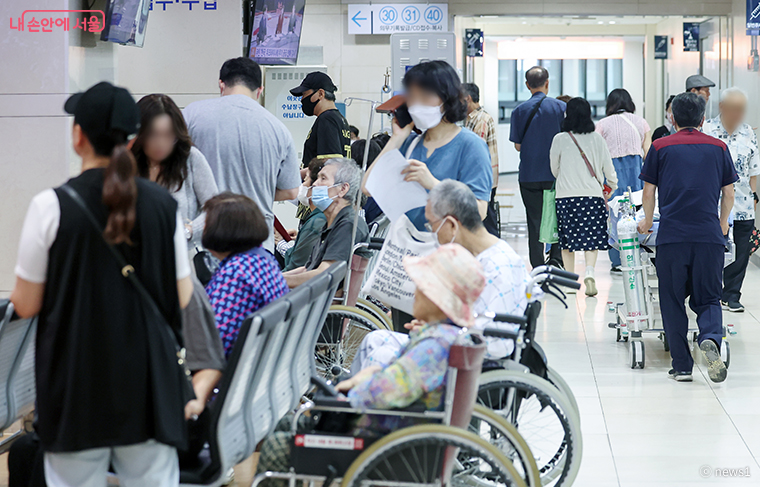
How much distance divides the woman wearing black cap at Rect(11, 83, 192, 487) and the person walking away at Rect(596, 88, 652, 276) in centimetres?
685

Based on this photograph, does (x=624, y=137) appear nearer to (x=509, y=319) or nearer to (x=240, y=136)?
(x=240, y=136)

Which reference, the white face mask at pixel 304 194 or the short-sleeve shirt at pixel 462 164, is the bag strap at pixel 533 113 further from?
the short-sleeve shirt at pixel 462 164

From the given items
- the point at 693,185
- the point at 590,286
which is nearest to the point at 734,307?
the point at 590,286

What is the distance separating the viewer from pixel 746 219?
Answer: 656 centimetres

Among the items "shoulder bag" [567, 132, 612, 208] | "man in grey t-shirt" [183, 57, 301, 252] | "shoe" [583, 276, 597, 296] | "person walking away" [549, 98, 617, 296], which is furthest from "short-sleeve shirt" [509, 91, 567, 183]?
"man in grey t-shirt" [183, 57, 301, 252]

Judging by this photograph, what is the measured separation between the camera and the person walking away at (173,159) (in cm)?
317

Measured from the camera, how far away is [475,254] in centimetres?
314

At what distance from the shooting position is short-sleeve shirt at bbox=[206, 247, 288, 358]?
9.04ft

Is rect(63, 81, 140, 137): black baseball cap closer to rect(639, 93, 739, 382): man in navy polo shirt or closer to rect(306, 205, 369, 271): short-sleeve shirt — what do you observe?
rect(306, 205, 369, 271): short-sleeve shirt

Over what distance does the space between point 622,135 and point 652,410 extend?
14.2ft

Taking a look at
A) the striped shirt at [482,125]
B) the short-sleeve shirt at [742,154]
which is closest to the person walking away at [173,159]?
the short-sleeve shirt at [742,154]

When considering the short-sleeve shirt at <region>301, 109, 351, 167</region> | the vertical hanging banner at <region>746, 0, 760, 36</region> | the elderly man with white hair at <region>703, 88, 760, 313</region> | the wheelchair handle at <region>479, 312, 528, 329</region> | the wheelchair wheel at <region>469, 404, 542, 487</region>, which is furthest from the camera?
the vertical hanging banner at <region>746, 0, 760, 36</region>

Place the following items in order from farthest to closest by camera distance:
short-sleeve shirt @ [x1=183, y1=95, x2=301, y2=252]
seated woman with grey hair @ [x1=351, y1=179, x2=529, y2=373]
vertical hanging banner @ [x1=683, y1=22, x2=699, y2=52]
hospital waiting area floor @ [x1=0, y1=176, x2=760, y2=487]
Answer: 1. vertical hanging banner @ [x1=683, y1=22, x2=699, y2=52]
2. short-sleeve shirt @ [x1=183, y1=95, x2=301, y2=252]
3. hospital waiting area floor @ [x1=0, y1=176, x2=760, y2=487]
4. seated woman with grey hair @ [x1=351, y1=179, x2=529, y2=373]

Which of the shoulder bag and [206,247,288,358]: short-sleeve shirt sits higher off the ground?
the shoulder bag
